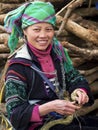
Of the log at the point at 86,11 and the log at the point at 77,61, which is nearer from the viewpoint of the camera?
the log at the point at 77,61

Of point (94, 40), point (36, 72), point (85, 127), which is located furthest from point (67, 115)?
point (94, 40)

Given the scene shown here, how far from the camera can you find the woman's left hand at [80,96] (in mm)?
2121

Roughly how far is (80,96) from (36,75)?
0.26 metres

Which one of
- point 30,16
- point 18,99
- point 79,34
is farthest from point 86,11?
point 18,99

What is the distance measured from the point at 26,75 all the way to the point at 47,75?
132 millimetres

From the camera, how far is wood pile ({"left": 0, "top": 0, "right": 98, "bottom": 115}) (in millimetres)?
3123

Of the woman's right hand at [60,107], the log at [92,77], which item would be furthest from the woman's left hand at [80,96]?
the log at [92,77]

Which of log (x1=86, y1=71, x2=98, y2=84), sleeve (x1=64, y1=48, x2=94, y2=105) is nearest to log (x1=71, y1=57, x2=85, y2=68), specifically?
log (x1=86, y1=71, x2=98, y2=84)

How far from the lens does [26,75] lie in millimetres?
2143

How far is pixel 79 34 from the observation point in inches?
126

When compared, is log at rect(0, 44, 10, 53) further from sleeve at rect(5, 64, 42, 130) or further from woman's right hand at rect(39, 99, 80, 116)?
woman's right hand at rect(39, 99, 80, 116)

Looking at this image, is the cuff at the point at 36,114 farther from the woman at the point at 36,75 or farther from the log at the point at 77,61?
the log at the point at 77,61

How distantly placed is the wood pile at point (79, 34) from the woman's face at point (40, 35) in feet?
2.69

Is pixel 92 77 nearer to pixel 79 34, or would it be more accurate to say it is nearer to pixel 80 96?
pixel 79 34
